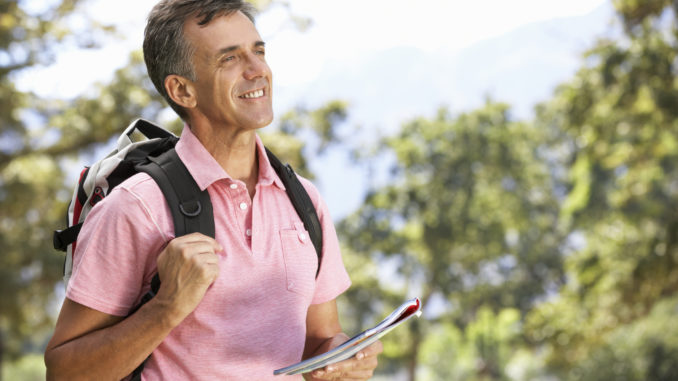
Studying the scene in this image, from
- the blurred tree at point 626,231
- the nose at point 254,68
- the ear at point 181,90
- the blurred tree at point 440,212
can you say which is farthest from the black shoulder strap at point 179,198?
the blurred tree at point 440,212

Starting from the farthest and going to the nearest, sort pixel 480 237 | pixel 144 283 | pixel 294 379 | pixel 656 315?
pixel 480 237
pixel 656 315
pixel 294 379
pixel 144 283

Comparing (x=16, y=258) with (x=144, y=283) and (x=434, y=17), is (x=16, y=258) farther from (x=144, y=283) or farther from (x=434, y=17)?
(x=434, y=17)

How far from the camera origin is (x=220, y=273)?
1474 mm

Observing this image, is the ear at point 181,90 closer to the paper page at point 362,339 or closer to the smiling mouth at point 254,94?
the smiling mouth at point 254,94

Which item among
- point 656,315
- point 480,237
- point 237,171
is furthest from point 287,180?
point 480,237

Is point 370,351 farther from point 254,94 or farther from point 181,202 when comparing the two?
point 254,94

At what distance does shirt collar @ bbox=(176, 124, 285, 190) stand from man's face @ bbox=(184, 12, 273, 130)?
3.1 inches

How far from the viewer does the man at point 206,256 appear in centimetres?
139

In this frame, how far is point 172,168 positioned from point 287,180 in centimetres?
27

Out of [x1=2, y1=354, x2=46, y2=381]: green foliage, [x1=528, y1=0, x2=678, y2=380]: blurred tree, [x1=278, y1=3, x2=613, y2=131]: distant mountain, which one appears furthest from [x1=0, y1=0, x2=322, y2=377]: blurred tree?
[x1=278, y1=3, x2=613, y2=131]: distant mountain

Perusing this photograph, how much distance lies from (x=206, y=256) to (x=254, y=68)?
0.43 m

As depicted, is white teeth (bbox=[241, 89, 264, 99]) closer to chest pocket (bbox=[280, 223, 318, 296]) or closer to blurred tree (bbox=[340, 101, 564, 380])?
chest pocket (bbox=[280, 223, 318, 296])

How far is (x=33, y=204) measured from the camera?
13.4 meters

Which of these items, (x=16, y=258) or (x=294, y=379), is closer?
(x=294, y=379)
